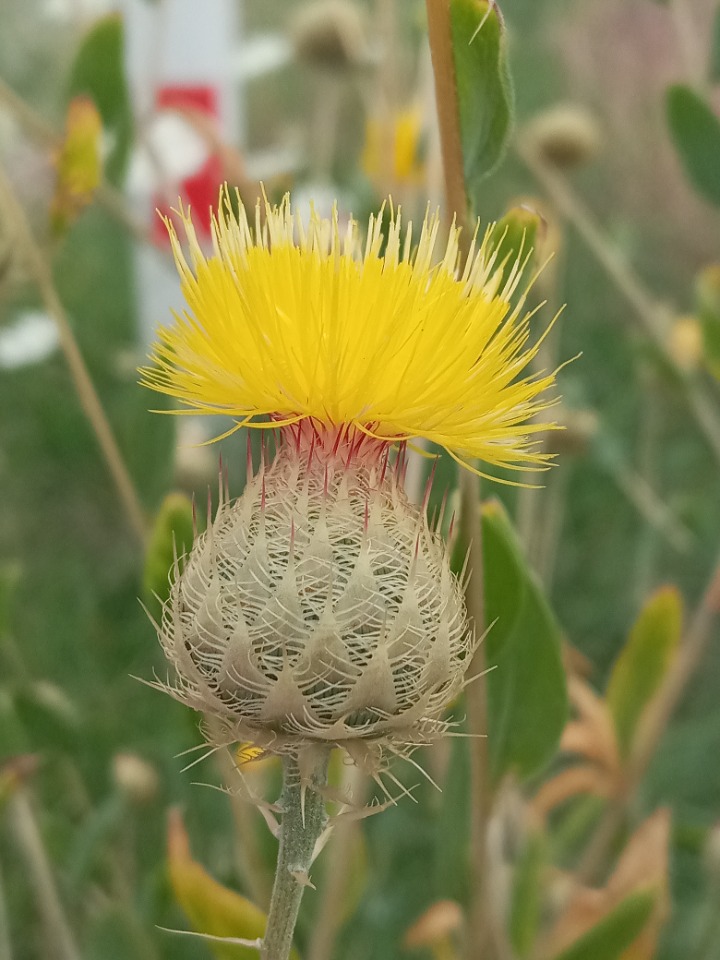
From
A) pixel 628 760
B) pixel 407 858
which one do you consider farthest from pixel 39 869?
pixel 407 858

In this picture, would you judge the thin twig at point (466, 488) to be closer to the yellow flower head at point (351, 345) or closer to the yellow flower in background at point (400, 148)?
the yellow flower head at point (351, 345)

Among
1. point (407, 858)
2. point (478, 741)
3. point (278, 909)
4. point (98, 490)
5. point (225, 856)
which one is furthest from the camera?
point (98, 490)

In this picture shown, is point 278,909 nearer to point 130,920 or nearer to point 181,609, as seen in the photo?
point 181,609

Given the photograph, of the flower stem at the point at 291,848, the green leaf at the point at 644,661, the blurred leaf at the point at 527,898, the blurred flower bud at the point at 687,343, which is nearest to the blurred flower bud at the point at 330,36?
the blurred flower bud at the point at 687,343

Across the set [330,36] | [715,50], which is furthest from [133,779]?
[330,36]

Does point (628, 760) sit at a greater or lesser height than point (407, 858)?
greater

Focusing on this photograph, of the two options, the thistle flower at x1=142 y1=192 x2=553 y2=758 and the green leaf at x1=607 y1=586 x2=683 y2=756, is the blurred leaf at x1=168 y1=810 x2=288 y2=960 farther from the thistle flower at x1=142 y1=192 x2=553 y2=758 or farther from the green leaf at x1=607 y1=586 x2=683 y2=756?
the green leaf at x1=607 y1=586 x2=683 y2=756

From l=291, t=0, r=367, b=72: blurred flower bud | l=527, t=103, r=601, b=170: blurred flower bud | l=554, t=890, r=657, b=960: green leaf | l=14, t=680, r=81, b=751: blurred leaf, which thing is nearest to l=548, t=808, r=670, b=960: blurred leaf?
l=554, t=890, r=657, b=960: green leaf
